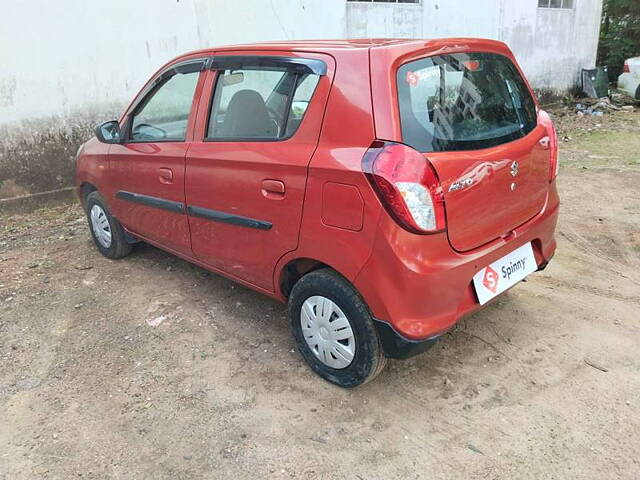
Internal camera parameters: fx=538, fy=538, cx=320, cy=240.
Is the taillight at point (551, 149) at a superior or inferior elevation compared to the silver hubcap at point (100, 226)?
superior

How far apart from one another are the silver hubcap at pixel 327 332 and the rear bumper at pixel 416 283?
0.74ft

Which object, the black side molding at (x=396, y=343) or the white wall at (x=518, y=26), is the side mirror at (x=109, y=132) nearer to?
the black side molding at (x=396, y=343)

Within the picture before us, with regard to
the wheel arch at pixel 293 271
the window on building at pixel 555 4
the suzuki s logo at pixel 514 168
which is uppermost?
the window on building at pixel 555 4

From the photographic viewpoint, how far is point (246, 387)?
113 inches

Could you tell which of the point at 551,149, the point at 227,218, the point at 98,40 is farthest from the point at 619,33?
the point at 227,218

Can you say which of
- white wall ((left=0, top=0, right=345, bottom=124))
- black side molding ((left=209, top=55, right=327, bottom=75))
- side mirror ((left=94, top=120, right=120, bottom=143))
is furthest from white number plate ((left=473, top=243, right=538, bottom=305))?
white wall ((left=0, top=0, right=345, bottom=124))

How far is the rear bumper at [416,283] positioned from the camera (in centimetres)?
229

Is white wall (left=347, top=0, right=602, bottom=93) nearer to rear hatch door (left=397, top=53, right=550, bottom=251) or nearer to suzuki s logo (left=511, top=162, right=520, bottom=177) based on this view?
rear hatch door (left=397, top=53, right=550, bottom=251)

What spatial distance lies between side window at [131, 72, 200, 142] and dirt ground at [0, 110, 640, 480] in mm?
1138

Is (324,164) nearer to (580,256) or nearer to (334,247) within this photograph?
(334,247)

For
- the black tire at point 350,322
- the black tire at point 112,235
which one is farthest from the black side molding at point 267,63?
the black tire at point 112,235

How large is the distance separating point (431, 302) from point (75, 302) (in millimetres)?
2717

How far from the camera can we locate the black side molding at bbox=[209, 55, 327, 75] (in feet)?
8.57

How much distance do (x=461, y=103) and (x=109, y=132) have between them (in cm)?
271
